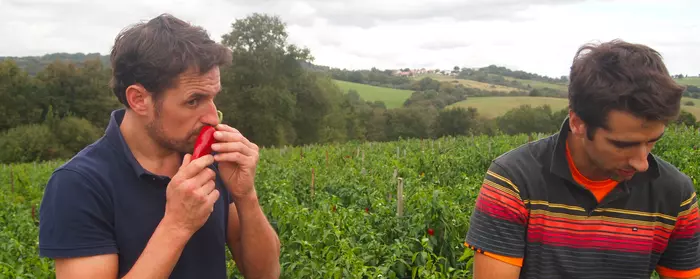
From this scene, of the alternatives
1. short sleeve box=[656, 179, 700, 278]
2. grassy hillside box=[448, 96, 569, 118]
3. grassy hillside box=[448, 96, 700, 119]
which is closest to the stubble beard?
short sleeve box=[656, 179, 700, 278]

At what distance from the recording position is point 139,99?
6.43 ft

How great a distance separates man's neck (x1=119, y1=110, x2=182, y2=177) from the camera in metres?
2.07

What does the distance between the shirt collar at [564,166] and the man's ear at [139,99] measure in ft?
4.87

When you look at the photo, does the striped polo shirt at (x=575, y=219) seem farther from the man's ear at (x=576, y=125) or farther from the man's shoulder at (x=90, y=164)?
the man's shoulder at (x=90, y=164)

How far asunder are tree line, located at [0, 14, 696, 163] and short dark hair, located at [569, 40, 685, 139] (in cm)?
3536

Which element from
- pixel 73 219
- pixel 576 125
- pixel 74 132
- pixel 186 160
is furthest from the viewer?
pixel 74 132

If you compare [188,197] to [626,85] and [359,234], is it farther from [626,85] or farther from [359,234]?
[359,234]

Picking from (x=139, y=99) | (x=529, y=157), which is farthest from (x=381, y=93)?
(x=139, y=99)

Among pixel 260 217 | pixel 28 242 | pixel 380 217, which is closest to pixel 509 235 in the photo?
pixel 260 217

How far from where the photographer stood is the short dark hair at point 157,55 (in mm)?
1909

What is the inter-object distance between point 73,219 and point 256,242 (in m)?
0.75

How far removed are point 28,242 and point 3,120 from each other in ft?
140

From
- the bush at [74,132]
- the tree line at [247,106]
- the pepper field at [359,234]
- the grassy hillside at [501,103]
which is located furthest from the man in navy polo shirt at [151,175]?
the grassy hillside at [501,103]

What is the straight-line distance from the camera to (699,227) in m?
2.16
